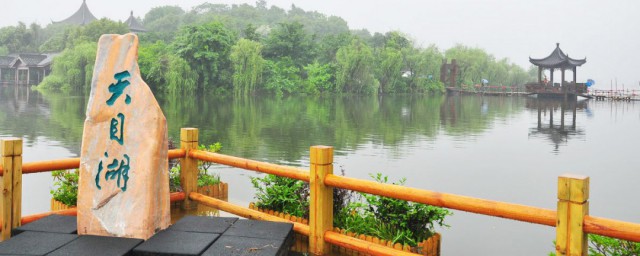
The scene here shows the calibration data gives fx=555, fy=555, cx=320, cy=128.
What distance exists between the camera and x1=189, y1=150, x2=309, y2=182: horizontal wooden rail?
3.49 meters

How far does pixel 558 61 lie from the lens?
37.5 m

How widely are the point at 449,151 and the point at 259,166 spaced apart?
29.8ft

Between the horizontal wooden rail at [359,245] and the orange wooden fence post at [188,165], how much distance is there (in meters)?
1.55

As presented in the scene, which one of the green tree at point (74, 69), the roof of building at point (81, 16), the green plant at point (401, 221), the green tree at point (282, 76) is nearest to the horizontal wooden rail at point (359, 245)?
the green plant at point (401, 221)

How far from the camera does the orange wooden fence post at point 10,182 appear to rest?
3.39m

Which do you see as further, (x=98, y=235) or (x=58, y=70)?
(x=58, y=70)

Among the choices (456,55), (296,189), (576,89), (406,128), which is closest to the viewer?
(296,189)

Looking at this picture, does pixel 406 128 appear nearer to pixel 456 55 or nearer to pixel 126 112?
pixel 126 112

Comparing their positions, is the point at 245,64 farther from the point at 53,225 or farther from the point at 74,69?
the point at 53,225

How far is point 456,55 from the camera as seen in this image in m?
53.2

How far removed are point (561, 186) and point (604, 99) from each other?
43.6 meters

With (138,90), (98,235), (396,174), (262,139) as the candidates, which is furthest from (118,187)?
(262,139)

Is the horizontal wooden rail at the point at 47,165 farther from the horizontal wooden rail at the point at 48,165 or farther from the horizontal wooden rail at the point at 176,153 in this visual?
the horizontal wooden rail at the point at 176,153

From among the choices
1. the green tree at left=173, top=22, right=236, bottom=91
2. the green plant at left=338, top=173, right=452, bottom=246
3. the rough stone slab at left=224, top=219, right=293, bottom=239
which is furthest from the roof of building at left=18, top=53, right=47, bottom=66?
the green plant at left=338, top=173, right=452, bottom=246
